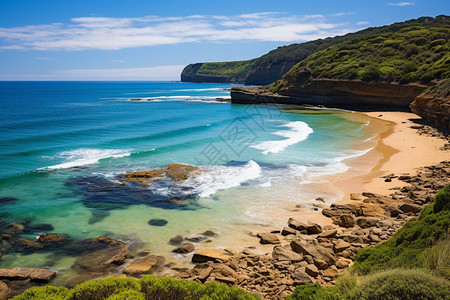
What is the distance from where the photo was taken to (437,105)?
3052 centimetres

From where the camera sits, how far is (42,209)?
1434cm

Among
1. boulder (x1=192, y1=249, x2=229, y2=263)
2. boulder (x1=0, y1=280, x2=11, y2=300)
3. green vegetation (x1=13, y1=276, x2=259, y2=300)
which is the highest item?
green vegetation (x1=13, y1=276, x2=259, y2=300)

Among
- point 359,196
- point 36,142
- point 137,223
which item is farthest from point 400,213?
point 36,142

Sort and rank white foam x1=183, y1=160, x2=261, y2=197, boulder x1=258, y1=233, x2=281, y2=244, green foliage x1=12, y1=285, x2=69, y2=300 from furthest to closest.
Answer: white foam x1=183, y1=160, x2=261, y2=197 → boulder x1=258, y1=233, x2=281, y2=244 → green foliage x1=12, y1=285, x2=69, y2=300

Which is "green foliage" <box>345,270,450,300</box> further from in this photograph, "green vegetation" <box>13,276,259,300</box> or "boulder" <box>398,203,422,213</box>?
"boulder" <box>398,203,422,213</box>

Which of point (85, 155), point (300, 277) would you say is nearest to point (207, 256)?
point (300, 277)

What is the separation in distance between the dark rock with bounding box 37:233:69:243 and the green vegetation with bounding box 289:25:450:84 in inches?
1658

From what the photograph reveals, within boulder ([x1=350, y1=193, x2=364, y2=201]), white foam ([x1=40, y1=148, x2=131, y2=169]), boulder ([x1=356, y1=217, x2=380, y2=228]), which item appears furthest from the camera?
white foam ([x1=40, y1=148, x2=131, y2=169])

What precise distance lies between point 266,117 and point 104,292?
4454 centimetres

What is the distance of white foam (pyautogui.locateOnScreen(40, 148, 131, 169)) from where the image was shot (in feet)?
71.3

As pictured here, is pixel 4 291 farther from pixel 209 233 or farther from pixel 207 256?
pixel 209 233

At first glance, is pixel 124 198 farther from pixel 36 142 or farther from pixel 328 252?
pixel 36 142

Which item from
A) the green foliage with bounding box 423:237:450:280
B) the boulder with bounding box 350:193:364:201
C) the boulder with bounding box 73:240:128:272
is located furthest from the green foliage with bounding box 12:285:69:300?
the boulder with bounding box 350:193:364:201

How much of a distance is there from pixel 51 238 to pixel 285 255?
823 cm
